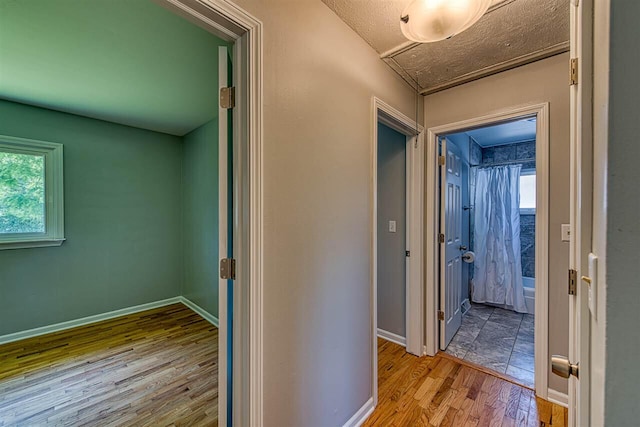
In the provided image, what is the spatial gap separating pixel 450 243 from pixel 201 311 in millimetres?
3070

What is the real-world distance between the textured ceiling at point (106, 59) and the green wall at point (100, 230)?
33 cm

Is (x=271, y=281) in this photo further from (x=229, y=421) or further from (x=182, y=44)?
(x=182, y=44)

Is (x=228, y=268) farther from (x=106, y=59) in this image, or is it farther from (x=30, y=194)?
(x=30, y=194)

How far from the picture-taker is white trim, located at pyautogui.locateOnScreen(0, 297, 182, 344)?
2.58 m

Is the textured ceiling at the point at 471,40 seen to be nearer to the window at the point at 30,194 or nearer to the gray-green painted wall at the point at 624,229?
the gray-green painted wall at the point at 624,229

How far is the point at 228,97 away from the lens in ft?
3.71

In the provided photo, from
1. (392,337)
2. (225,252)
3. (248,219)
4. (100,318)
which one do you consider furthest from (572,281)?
(100,318)

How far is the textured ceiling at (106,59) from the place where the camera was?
4.68 feet

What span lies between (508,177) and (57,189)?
222 inches

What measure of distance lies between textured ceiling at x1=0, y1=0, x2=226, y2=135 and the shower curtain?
3856 mm

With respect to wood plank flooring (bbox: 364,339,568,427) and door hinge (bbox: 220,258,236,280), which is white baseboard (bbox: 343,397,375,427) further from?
door hinge (bbox: 220,258,236,280)

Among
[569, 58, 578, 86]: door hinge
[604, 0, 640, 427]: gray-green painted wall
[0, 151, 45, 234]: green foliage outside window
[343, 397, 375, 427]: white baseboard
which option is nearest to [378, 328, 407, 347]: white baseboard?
[343, 397, 375, 427]: white baseboard

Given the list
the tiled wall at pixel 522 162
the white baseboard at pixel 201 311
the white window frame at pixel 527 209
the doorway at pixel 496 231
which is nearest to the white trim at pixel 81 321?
the white baseboard at pixel 201 311

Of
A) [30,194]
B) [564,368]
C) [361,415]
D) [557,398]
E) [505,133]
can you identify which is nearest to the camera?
[564,368]
